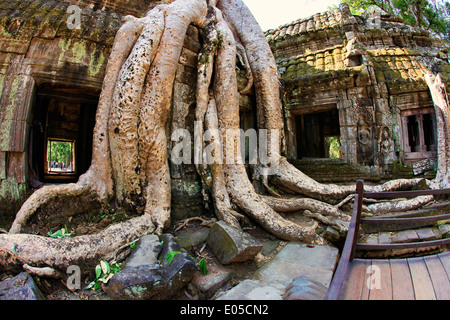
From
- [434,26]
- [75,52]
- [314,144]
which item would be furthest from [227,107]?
[434,26]

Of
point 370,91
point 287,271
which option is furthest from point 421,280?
point 370,91

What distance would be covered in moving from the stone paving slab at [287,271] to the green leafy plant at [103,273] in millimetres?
867

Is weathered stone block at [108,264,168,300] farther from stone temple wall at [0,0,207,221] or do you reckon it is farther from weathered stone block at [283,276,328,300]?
stone temple wall at [0,0,207,221]

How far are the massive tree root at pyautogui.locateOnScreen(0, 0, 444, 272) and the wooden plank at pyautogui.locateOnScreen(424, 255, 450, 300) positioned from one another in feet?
2.78

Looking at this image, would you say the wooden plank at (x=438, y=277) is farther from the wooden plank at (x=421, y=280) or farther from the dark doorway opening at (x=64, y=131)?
the dark doorway opening at (x=64, y=131)

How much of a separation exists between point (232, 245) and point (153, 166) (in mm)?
1221

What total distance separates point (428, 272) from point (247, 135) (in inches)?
113

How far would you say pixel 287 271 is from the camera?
6.68ft

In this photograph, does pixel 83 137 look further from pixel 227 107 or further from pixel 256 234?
pixel 256 234

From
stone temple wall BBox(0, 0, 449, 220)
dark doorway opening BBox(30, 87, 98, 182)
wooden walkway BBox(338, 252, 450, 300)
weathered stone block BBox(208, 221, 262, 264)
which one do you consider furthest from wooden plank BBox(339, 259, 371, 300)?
dark doorway opening BBox(30, 87, 98, 182)

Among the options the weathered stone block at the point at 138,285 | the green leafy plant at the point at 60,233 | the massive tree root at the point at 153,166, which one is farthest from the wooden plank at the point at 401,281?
the green leafy plant at the point at 60,233

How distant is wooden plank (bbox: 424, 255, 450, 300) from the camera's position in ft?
4.94

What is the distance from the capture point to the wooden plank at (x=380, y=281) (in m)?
1.50
